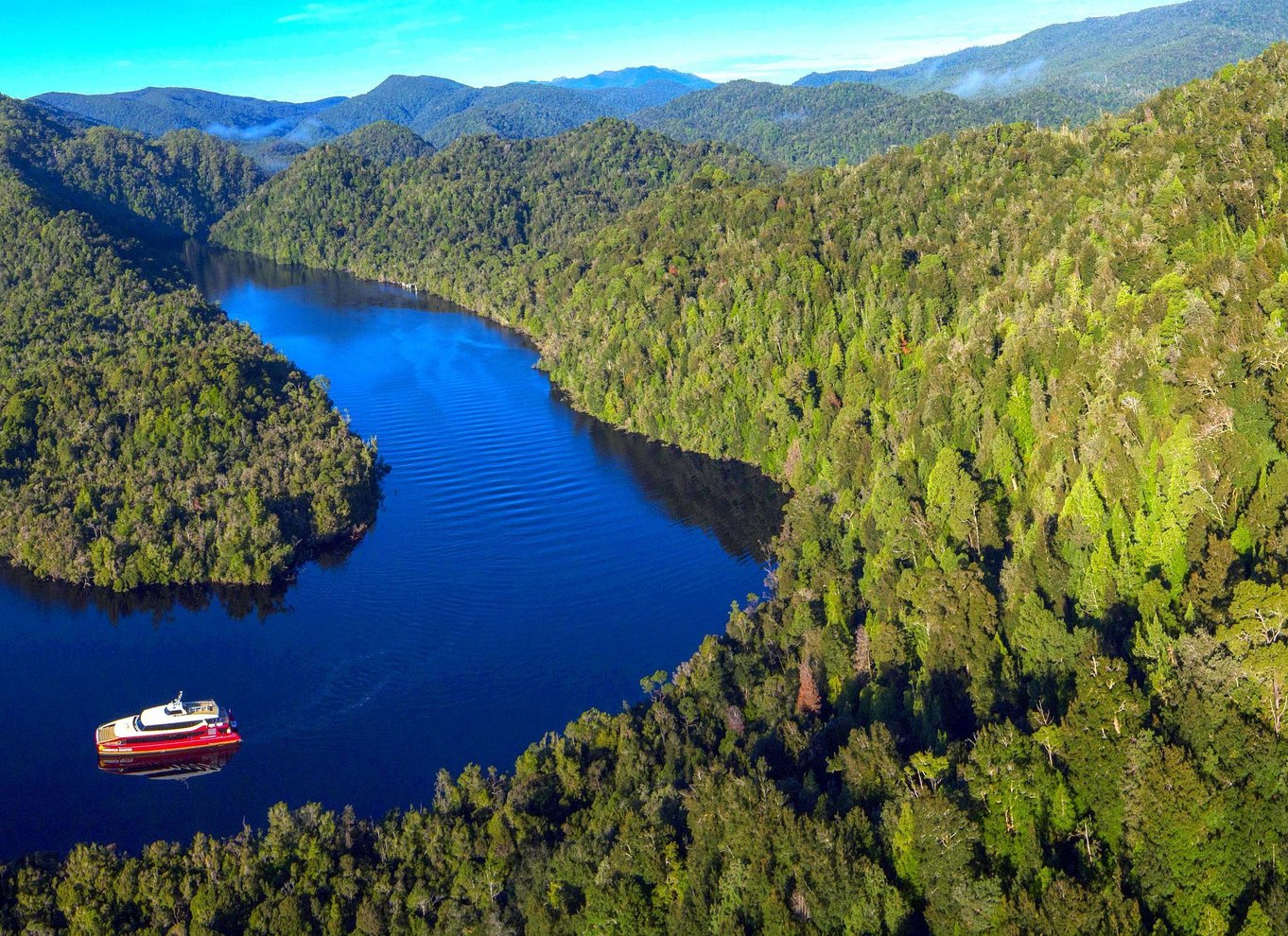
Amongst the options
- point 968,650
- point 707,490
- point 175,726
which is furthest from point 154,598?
point 968,650

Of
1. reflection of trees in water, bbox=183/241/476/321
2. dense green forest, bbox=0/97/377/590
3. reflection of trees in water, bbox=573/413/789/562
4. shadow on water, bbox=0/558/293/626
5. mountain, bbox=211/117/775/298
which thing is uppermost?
mountain, bbox=211/117/775/298

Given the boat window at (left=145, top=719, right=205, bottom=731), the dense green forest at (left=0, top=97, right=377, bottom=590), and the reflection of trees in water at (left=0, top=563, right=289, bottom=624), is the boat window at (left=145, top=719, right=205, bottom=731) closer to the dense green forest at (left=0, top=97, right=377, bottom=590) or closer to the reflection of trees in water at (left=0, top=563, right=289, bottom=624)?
the reflection of trees in water at (left=0, top=563, right=289, bottom=624)

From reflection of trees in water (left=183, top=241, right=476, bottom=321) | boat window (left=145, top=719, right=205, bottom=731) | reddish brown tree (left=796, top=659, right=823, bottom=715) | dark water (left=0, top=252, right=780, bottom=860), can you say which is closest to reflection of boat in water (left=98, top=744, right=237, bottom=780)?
Result: dark water (left=0, top=252, right=780, bottom=860)

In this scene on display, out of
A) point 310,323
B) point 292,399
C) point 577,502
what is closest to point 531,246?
point 310,323

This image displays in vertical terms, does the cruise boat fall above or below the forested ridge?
below

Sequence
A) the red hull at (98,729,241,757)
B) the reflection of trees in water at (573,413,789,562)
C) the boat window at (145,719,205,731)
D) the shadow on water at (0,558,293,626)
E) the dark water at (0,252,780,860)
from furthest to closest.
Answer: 1. the reflection of trees in water at (573,413,789,562)
2. the shadow on water at (0,558,293,626)
3. the boat window at (145,719,205,731)
4. the red hull at (98,729,241,757)
5. the dark water at (0,252,780,860)

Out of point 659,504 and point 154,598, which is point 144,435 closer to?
point 154,598
